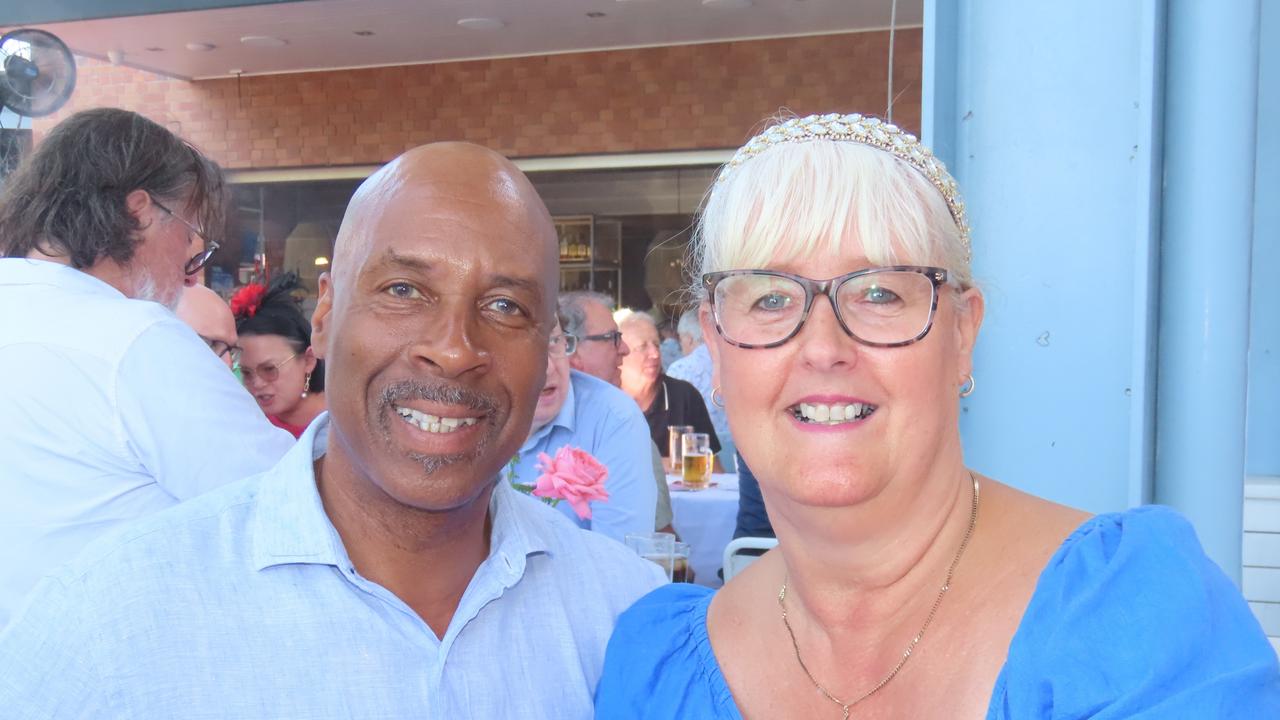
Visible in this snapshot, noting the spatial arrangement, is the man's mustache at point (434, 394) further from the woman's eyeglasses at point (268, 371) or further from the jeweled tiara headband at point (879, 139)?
the woman's eyeglasses at point (268, 371)

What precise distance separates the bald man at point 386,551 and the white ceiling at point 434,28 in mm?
7255

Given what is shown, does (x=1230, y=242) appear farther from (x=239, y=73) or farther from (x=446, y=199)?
(x=239, y=73)

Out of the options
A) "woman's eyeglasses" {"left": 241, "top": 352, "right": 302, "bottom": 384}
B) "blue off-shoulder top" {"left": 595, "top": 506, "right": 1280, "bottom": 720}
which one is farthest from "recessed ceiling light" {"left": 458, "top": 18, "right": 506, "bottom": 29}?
"blue off-shoulder top" {"left": 595, "top": 506, "right": 1280, "bottom": 720}

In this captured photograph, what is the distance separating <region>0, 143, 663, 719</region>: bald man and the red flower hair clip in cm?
277

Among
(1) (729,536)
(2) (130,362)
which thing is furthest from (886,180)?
(1) (729,536)

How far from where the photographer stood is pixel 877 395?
146cm

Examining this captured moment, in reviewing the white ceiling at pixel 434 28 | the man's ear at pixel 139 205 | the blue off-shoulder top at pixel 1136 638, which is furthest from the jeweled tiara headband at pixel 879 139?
the white ceiling at pixel 434 28

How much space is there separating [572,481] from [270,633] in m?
1.66

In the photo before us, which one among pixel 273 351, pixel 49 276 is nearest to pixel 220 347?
pixel 273 351

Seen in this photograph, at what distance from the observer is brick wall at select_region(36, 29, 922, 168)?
9.53m

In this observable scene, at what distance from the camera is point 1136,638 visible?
120 cm

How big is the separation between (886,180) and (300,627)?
1.04 metres

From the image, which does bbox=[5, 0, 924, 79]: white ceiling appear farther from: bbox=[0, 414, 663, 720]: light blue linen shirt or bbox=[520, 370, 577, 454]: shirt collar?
bbox=[0, 414, 663, 720]: light blue linen shirt

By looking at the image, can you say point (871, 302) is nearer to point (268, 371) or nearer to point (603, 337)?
point (268, 371)
